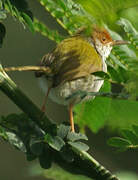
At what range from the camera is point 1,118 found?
137cm

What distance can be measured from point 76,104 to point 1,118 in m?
0.54

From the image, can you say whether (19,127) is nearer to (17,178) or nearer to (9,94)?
(9,94)

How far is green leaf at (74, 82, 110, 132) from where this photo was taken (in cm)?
157

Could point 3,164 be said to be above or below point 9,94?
below

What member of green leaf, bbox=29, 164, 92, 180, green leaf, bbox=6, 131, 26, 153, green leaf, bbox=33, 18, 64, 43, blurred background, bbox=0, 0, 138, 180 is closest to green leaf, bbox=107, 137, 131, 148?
green leaf, bbox=29, 164, 92, 180

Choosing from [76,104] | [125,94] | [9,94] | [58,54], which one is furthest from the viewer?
[58,54]

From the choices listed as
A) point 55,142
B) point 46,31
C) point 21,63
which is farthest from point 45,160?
point 21,63

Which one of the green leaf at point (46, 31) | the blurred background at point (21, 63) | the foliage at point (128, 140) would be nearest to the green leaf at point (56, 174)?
the foliage at point (128, 140)

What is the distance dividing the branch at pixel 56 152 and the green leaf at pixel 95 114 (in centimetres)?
24

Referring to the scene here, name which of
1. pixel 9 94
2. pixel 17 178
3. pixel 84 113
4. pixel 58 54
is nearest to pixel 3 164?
pixel 17 178

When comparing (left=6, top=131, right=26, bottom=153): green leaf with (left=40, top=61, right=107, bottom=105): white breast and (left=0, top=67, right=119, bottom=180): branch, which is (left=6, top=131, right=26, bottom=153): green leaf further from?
(left=40, top=61, right=107, bottom=105): white breast

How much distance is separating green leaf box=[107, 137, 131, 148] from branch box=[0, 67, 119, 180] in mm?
87

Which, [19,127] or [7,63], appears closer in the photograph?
[19,127]

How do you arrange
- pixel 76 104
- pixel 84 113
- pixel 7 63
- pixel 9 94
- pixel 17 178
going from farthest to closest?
pixel 7 63, pixel 17 178, pixel 76 104, pixel 84 113, pixel 9 94
